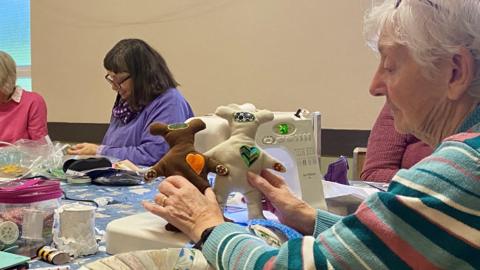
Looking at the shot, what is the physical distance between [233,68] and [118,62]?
77 centimetres

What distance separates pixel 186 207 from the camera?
2.89 feet

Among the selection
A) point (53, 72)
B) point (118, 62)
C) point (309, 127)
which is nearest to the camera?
point (309, 127)

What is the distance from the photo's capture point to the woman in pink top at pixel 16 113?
9.65 feet

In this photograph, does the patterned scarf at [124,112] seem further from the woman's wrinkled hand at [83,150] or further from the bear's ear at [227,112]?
the bear's ear at [227,112]

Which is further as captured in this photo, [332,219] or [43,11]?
[43,11]

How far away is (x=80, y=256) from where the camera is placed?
0.86m

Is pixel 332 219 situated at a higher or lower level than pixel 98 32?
lower

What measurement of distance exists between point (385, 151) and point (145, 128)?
107cm

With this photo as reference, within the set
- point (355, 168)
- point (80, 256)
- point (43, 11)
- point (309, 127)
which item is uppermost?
point (43, 11)

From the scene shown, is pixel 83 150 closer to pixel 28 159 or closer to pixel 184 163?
pixel 28 159

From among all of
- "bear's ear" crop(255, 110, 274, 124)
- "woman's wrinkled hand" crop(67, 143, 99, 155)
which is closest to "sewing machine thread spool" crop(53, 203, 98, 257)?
"bear's ear" crop(255, 110, 274, 124)

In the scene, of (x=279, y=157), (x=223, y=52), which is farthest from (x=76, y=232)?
(x=223, y=52)

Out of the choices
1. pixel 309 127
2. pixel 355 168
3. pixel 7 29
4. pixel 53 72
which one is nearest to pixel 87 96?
pixel 53 72

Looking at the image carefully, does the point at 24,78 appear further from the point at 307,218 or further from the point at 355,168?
the point at 307,218
